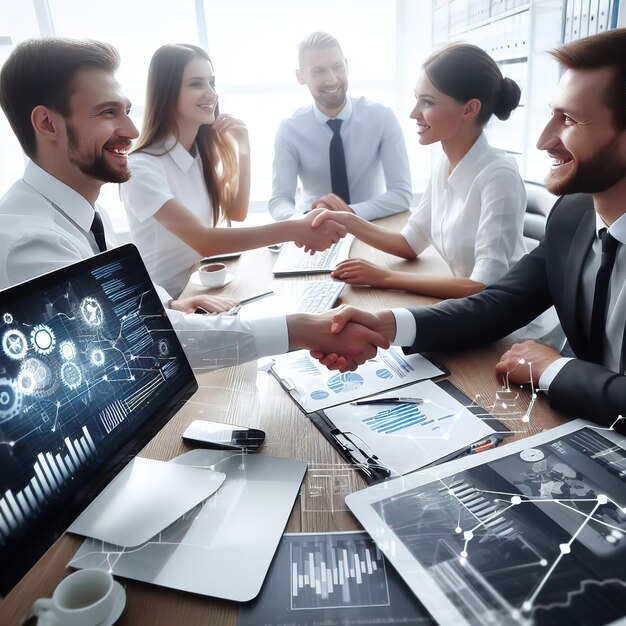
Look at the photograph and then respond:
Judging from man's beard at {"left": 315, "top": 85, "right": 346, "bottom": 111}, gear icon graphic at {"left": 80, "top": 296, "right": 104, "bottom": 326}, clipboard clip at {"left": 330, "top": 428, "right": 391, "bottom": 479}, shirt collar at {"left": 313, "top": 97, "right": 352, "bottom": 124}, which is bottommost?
clipboard clip at {"left": 330, "top": 428, "right": 391, "bottom": 479}

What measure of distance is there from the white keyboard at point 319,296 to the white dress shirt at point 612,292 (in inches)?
24.7

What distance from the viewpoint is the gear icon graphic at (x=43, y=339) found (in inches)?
23.9

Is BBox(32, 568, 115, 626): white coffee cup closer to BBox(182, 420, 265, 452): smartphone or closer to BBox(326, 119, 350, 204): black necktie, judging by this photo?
BBox(182, 420, 265, 452): smartphone

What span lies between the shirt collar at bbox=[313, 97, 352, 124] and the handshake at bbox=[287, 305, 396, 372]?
82.9 inches

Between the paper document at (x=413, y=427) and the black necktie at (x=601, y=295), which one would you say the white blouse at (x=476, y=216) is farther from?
the paper document at (x=413, y=427)

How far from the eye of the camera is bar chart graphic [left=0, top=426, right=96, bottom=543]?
534 mm

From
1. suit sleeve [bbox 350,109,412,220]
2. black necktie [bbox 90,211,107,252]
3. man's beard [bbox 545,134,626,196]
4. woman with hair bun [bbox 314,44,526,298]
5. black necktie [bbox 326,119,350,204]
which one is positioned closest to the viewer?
man's beard [bbox 545,134,626,196]

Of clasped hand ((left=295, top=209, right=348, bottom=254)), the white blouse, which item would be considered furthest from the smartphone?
clasped hand ((left=295, top=209, right=348, bottom=254))

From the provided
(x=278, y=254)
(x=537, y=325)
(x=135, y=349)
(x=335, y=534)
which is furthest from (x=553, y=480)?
(x=278, y=254)

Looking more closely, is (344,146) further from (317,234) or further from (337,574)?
(337,574)

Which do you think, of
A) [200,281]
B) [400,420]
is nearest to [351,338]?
[400,420]

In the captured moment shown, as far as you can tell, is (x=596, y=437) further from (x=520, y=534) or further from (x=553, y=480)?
(x=520, y=534)

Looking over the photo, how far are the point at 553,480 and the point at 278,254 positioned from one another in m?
1.40

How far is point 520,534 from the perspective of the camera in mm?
639
